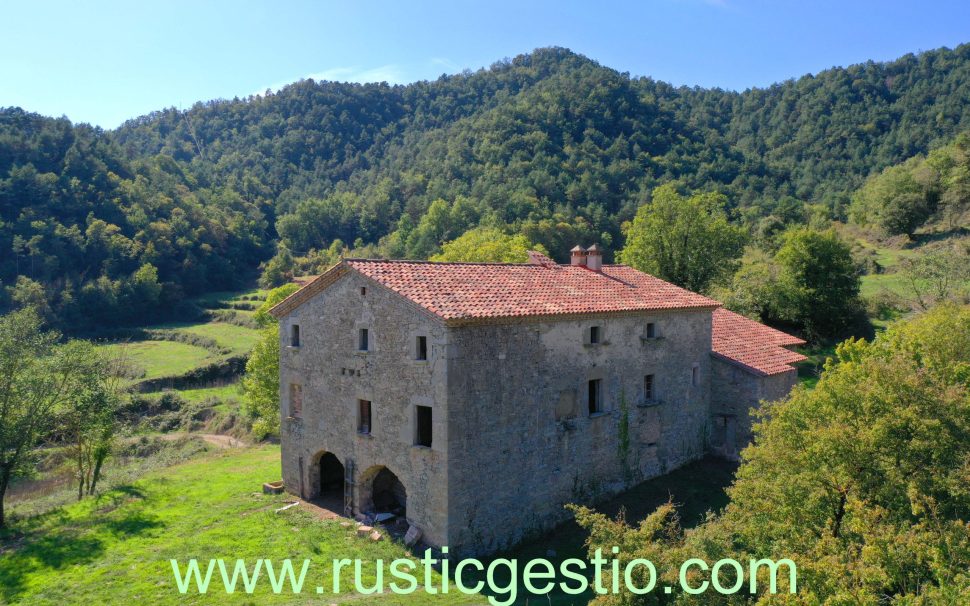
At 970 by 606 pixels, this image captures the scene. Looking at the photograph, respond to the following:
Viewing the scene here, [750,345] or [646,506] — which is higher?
[750,345]

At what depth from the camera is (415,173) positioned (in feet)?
354

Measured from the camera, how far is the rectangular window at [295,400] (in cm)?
2331

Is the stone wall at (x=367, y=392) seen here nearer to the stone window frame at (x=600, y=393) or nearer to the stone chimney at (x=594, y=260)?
the stone window frame at (x=600, y=393)

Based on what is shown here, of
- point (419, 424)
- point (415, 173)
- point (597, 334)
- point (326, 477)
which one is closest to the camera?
point (419, 424)

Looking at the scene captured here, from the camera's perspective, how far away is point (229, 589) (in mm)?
16156

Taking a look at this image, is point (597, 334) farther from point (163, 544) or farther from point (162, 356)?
point (162, 356)

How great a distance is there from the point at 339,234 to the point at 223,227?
61.6 ft

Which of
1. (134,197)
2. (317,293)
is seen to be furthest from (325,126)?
(317,293)

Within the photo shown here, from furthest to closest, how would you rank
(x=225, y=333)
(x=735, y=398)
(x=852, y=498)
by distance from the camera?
(x=225, y=333)
(x=735, y=398)
(x=852, y=498)

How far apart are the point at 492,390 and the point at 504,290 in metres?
3.99

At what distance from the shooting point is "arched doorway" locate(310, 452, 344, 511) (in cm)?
2277

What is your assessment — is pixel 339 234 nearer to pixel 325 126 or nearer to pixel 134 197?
pixel 134 197

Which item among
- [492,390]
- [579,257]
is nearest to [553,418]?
[492,390]

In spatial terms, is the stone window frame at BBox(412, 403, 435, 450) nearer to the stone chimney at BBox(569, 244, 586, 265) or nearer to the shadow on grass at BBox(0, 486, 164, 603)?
the shadow on grass at BBox(0, 486, 164, 603)
